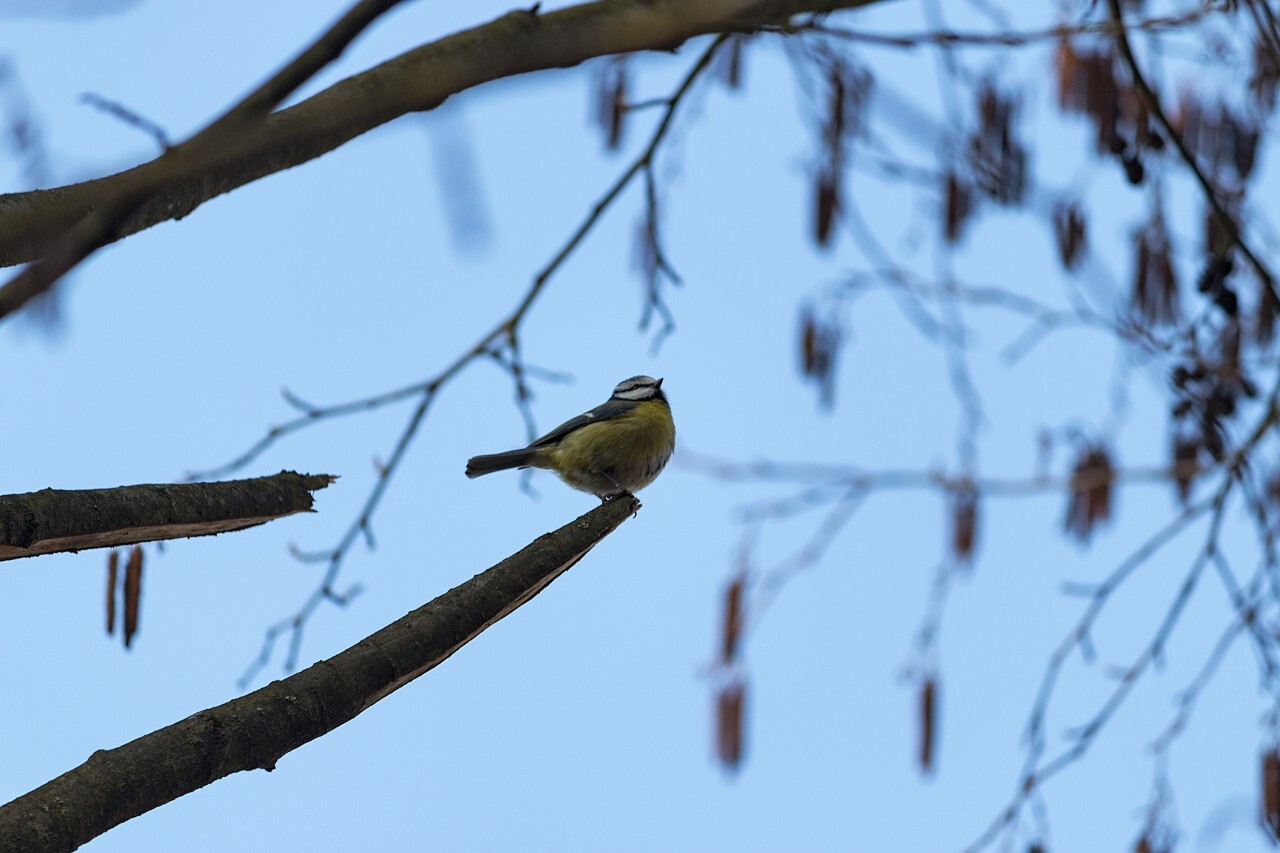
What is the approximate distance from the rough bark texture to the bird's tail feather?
8.11 feet

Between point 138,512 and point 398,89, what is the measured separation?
1.33 m

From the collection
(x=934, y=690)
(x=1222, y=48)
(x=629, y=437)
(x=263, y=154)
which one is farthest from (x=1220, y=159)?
(x=263, y=154)

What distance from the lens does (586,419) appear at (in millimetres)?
5141

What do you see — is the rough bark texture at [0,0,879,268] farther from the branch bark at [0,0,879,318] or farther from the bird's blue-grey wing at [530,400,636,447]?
the bird's blue-grey wing at [530,400,636,447]

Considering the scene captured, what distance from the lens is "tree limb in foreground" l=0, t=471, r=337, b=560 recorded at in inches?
83.3

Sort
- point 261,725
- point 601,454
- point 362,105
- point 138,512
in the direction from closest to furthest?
point 362,105 < point 261,725 < point 138,512 < point 601,454

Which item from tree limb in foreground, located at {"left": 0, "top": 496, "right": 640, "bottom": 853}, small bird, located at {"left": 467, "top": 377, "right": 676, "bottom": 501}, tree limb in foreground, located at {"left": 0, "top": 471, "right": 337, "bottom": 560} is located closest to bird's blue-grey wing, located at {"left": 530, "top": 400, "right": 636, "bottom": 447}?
small bird, located at {"left": 467, "top": 377, "right": 676, "bottom": 501}

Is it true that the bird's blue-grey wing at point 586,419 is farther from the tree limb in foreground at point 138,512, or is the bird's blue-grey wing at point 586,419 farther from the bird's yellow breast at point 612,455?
the tree limb in foreground at point 138,512

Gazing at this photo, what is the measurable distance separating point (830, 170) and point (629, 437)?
1668 mm

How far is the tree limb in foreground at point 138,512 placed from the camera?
6.94 ft

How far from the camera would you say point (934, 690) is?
3.93 meters

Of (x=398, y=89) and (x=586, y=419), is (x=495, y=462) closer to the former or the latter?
(x=586, y=419)

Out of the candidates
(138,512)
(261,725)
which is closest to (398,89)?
(261,725)

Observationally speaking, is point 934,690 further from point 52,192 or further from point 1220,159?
point 52,192
